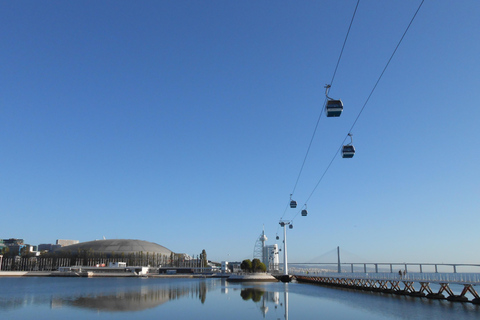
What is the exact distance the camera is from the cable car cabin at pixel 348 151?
29.2 meters

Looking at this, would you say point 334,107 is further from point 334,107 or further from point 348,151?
point 348,151

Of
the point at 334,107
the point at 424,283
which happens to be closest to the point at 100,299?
the point at 424,283

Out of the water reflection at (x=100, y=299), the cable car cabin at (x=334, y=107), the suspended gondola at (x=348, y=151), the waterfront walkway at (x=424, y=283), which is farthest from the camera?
the water reflection at (x=100, y=299)

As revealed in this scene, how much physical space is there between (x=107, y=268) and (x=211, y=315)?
185241mm

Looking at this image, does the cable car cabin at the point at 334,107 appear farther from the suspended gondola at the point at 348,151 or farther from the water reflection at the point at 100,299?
the water reflection at the point at 100,299

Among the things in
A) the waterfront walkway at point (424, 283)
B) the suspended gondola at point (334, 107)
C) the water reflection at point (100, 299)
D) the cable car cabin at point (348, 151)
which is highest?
the suspended gondola at point (334, 107)

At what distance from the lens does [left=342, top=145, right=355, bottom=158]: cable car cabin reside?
29.2 meters

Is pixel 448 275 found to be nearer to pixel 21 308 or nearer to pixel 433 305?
pixel 433 305

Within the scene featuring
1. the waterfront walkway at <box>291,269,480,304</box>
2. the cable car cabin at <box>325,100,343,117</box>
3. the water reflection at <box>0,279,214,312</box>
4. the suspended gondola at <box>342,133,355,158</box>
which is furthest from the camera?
the water reflection at <box>0,279,214,312</box>

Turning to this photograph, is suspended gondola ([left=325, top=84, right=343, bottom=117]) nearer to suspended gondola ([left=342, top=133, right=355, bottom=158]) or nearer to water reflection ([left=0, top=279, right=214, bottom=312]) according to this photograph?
suspended gondola ([left=342, top=133, right=355, bottom=158])

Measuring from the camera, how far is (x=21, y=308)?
37531 mm

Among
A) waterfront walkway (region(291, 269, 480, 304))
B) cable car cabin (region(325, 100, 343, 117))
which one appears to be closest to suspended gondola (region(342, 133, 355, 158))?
cable car cabin (region(325, 100, 343, 117))

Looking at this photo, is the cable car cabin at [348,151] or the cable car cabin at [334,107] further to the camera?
the cable car cabin at [348,151]

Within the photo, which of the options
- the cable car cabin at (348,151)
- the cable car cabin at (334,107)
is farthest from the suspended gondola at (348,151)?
the cable car cabin at (334,107)
